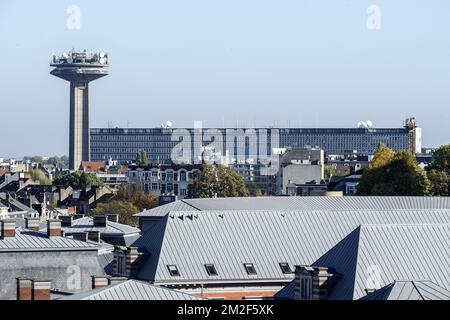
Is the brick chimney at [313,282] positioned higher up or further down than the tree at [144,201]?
higher up

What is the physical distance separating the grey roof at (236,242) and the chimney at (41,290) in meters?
18.5

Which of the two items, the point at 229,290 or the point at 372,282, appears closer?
the point at 372,282

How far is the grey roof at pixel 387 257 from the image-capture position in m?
49.2

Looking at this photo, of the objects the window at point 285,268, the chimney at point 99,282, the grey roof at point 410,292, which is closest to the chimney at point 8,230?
the chimney at point 99,282

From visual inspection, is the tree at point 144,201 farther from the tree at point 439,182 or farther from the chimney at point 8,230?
the chimney at point 8,230

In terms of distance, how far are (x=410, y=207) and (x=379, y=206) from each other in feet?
4.57

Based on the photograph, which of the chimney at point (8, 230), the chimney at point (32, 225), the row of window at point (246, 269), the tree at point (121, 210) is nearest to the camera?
the chimney at point (8, 230)

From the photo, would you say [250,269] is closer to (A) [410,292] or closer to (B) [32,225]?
(B) [32,225]

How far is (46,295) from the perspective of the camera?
134 feet

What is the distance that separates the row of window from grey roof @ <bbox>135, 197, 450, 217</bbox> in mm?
18902

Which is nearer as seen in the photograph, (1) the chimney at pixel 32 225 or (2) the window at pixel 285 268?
(2) the window at pixel 285 268

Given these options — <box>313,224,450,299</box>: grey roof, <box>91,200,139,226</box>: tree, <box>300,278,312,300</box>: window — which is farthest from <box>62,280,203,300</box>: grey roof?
<box>91,200,139,226</box>: tree
